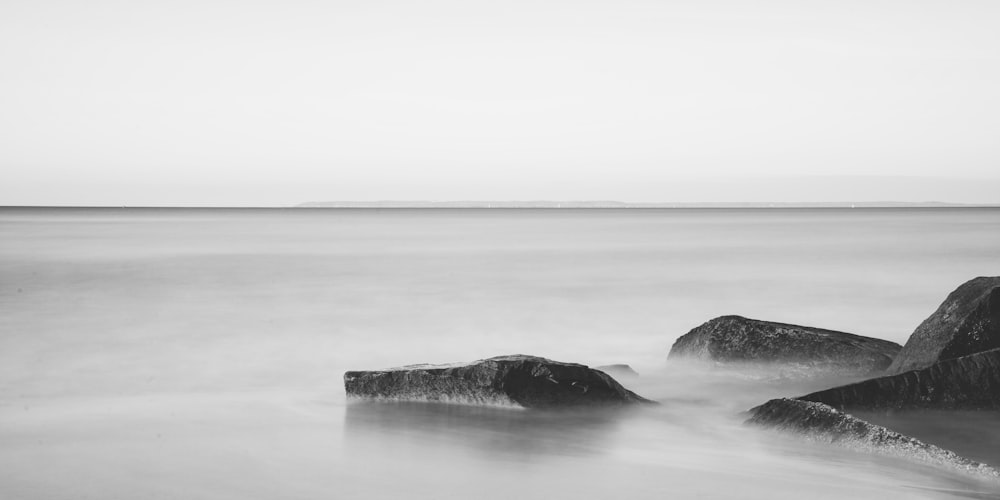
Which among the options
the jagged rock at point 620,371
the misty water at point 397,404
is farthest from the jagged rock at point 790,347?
the jagged rock at point 620,371

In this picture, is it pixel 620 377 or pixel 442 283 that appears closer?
pixel 620 377

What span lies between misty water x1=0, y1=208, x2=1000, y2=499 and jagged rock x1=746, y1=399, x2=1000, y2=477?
0.30 ft

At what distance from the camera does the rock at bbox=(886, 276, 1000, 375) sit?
6.18 m

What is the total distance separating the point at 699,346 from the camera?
27.9 feet

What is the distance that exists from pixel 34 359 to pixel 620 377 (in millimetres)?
6036

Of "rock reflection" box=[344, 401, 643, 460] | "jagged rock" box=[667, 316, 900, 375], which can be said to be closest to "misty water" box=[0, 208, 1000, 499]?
"rock reflection" box=[344, 401, 643, 460]

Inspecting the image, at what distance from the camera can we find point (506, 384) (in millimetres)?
6434

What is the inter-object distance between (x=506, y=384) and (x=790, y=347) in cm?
279

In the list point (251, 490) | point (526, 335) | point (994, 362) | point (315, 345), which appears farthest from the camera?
point (526, 335)

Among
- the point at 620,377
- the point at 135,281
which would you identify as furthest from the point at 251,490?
the point at 135,281

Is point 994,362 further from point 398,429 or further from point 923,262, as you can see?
point 923,262

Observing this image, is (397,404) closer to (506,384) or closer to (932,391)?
(506,384)

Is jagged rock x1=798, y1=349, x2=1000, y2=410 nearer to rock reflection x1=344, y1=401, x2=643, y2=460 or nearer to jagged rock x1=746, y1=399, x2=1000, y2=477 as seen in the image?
jagged rock x1=746, y1=399, x2=1000, y2=477

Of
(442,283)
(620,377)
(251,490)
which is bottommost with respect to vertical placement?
(251,490)
